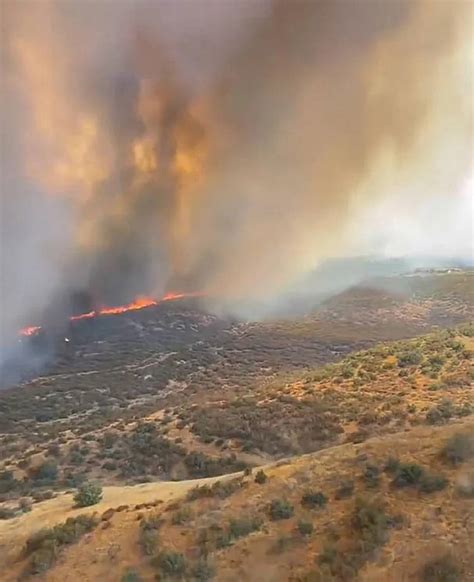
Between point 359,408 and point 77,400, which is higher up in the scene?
point 359,408

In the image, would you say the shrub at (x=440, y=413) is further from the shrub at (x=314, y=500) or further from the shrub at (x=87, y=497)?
the shrub at (x=87, y=497)

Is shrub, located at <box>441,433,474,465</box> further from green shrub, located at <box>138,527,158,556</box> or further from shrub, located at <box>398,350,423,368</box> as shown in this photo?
shrub, located at <box>398,350,423,368</box>

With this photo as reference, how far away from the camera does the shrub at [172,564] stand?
8.97m

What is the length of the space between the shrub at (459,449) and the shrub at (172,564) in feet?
16.7

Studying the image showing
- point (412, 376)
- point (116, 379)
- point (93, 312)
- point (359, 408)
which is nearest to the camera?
point (359, 408)

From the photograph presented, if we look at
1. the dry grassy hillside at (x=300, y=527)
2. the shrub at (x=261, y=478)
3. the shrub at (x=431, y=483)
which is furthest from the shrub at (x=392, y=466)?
the shrub at (x=261, y=478)

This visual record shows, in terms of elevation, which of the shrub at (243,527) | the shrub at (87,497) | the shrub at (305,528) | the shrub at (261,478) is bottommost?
the shrub at (87,497)

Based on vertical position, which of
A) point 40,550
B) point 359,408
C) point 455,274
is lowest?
point 455,274

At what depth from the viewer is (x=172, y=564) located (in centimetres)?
909

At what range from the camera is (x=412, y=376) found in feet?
73.8

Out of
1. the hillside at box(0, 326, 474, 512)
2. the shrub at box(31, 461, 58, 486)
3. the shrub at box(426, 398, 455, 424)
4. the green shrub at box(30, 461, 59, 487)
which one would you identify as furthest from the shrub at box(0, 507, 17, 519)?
the shrub at box(426, 398, 455, 424)

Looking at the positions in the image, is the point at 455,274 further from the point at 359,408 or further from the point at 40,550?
the point at 40,550

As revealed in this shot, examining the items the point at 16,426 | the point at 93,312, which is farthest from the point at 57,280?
the point at 16,426

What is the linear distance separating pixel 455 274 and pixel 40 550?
91958mm
